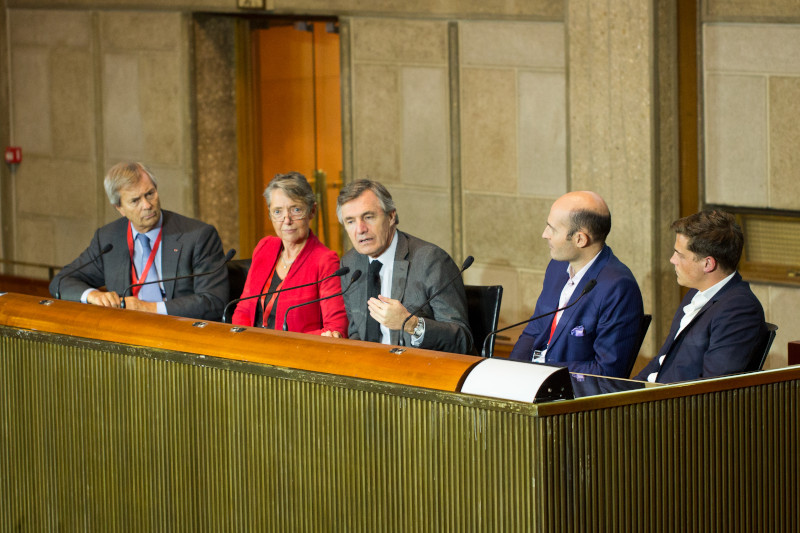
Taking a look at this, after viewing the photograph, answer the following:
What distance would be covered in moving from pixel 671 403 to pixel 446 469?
1.59 feet

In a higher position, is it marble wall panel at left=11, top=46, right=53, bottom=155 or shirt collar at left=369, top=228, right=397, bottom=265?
marble wall panel at left=11, top=46, right=53, bottom=155

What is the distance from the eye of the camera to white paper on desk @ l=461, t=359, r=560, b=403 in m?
2.24

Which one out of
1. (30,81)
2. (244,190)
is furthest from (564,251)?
(30,81)

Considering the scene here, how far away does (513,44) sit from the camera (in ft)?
20.0

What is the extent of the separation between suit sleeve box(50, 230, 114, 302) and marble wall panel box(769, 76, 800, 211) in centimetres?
300

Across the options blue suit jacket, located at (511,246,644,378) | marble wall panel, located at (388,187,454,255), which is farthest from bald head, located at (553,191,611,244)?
marble wall panel, located at (388,187,454,255)

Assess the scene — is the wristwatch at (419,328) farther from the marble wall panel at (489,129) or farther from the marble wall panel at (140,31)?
the marble wall panel at (140,31)

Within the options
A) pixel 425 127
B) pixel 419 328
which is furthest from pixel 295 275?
pixel 425 127

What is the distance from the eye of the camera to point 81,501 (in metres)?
3.19

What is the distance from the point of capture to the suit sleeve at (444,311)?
10.9 feet

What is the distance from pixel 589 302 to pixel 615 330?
109 mm

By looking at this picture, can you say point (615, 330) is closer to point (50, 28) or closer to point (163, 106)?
point (163, 106)

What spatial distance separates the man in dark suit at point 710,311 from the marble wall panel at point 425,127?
3.35 meters

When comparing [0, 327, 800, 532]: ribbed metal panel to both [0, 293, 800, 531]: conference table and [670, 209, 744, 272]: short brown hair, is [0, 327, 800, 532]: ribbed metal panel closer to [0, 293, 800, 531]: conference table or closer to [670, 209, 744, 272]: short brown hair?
[0, 293, 800, 531]: conference table
